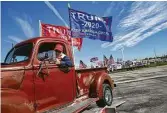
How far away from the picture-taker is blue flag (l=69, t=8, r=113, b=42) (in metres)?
16.6

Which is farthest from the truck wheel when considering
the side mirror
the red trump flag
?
the red trump flag

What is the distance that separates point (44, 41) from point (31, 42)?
1.08 feet

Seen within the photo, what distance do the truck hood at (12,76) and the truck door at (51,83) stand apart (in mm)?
458

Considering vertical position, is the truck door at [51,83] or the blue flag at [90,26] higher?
the blue flag at [90,26]

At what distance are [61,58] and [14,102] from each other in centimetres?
222

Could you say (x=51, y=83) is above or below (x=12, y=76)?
below

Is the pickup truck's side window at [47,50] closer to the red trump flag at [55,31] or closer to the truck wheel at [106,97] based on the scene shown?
the truck wheel at [106,97]

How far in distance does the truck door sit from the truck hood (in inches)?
18.0

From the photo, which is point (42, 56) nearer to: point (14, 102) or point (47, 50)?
point (47, 50)

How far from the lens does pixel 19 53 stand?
6.06 m

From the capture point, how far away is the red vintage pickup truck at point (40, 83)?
4.64m

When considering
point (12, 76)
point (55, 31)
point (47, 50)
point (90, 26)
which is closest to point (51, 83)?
point (47, 50)

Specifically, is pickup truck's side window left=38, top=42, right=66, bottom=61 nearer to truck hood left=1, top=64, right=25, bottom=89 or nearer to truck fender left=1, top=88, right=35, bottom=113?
truck hood left=1, top=64, right=25, bottom=89

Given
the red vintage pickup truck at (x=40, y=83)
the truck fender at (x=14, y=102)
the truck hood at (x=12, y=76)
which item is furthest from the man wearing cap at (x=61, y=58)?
the truck fender at (x=14, y=102)
